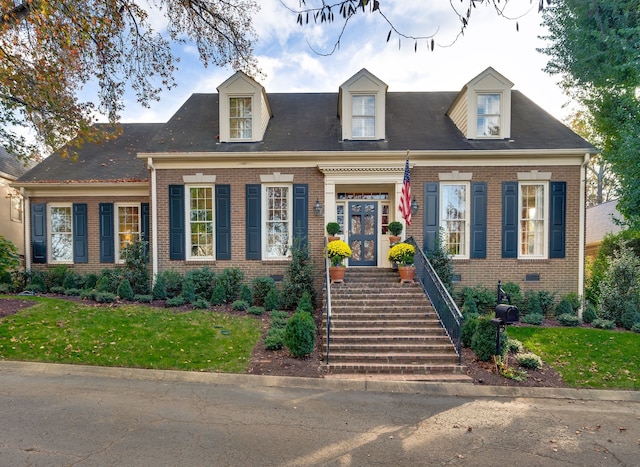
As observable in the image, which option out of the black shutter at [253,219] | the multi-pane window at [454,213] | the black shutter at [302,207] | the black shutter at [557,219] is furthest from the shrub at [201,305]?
the black shutter at [557,219]

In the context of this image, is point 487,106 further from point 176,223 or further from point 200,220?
point 176,223

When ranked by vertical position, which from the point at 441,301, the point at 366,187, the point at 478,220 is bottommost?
the point at 441,301

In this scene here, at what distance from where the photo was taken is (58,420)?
14.9 feet

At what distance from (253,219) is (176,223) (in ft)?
7.80

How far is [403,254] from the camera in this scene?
9820 mm

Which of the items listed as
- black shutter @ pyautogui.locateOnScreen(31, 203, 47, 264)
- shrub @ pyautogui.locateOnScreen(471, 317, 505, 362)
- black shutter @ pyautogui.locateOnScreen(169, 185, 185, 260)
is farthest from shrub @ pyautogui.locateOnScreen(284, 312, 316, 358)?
black shutter @ pyautogui.locateOnScreen(31, 203, 47, 264)

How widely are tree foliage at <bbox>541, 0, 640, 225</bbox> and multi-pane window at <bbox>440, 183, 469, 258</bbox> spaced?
393cm

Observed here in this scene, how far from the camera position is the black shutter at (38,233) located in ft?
40.2

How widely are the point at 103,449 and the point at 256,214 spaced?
25.8 feet

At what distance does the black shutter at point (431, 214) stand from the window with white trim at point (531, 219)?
2.47 metres

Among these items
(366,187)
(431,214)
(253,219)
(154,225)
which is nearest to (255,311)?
(253,219)

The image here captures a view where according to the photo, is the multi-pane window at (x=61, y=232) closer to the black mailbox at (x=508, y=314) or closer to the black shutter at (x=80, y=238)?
the black shutter at (x=80, y=238)

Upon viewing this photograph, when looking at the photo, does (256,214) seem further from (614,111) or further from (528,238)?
(614,111)

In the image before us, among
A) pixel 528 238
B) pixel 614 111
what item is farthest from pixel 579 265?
pixel 614 111
